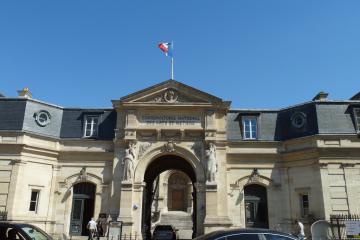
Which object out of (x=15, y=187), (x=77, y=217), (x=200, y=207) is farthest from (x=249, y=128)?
(x=15, y=187)

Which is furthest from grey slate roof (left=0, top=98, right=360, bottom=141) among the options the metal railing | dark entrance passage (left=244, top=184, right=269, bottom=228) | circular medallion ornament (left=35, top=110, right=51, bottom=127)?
the metal railing

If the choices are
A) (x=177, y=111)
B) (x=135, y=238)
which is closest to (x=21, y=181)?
(x=135, y=238)

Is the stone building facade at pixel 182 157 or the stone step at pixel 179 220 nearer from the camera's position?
the stone building facade at pixel 182 157

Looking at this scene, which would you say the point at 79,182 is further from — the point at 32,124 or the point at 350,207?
the point at 350,207

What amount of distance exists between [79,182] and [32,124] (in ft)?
16.5

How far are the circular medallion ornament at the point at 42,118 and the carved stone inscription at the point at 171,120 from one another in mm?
6583

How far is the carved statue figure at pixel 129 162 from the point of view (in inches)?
882

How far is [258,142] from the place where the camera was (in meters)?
23.9

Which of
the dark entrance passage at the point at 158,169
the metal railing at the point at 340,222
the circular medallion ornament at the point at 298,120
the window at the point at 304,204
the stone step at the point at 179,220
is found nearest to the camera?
the metal railing at the point at 340,222

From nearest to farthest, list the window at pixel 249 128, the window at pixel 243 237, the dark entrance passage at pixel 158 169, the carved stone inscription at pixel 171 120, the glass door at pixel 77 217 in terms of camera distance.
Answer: the window at pixel 243 237, the glass door at pixel 77 217, the carved stone inscription at pixel 171 120, the window at pixel 249 128, the dark entrance passage at pixel 158 169

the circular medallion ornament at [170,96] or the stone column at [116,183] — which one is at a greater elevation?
the circular medallion ornament at [170,96]

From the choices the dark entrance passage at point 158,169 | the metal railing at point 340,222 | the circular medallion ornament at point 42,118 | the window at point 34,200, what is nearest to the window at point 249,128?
the dark entrance passage at point 158,169

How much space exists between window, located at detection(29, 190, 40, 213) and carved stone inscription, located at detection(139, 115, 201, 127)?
8184 mm

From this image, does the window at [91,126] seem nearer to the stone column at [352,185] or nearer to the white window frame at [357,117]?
the stone column at [352,185]
